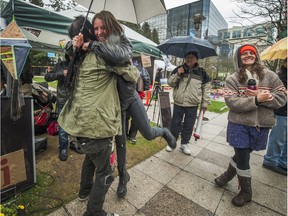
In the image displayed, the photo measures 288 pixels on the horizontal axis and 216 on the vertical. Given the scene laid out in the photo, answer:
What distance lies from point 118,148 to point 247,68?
1751mm

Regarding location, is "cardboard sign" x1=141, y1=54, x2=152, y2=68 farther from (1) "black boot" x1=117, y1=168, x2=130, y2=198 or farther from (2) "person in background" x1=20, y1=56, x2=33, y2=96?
(1) "black boot" x1=117, y1=168, x2=130, y2=198

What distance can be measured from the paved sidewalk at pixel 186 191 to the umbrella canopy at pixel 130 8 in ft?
7.03

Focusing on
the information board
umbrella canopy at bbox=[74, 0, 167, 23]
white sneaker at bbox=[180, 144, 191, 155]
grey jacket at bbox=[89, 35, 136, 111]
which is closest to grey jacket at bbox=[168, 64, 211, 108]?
white sneaker at bbox=[180, 144, 191, 155]

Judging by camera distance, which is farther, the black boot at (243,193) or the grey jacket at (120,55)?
the black boot at (243,193)

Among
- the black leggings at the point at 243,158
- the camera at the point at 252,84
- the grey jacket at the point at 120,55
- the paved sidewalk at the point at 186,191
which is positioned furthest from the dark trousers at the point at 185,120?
the grey jacket at the point at 120,55

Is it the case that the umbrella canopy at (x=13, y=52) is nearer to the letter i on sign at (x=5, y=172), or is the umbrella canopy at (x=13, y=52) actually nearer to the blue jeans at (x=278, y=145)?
the letter i on sign at (x=5, y=172)

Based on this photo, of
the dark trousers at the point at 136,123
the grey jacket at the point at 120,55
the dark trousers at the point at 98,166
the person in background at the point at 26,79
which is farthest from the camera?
the person in background at the point at 26,79

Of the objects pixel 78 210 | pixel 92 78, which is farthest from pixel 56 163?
pixel 92 78

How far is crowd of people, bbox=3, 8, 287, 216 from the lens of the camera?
140 centimetres

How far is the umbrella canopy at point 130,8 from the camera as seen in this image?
2.02 metres

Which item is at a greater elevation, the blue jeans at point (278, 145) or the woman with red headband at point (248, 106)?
the woman with red headband at point (248, 106)

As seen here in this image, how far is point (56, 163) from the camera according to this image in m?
2.79

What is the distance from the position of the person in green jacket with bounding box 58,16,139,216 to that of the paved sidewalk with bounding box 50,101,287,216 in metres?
0.69

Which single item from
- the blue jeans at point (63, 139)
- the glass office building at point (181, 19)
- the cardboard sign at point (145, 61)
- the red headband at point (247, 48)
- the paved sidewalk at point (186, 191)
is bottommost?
the paved sidewalk at point (186, 191)
